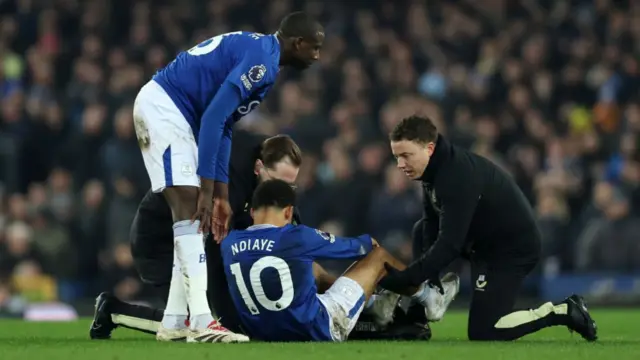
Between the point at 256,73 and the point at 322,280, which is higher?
the point at 256,73

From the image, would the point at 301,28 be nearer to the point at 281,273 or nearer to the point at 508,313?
the point at 281,273

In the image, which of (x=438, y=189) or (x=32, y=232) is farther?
(x=32, y=232)

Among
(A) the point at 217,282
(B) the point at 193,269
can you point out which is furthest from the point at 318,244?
(A) the point at 217,282

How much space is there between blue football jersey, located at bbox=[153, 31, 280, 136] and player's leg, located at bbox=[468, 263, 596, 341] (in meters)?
1.98

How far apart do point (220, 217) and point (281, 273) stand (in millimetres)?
554

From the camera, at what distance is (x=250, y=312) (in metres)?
8.33

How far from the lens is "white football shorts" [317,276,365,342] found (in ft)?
27.5

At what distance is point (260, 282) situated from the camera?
26.8 ft

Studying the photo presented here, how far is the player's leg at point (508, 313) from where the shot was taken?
8719mm

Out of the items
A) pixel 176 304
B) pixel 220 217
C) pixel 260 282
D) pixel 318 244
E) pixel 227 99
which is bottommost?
pixel 176 304

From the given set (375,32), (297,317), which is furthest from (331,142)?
(297,317)

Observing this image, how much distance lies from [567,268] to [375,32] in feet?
15.7

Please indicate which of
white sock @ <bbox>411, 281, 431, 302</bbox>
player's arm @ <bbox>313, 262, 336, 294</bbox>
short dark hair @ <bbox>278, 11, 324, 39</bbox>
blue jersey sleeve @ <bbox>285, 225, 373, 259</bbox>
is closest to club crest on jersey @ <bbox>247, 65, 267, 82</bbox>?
short dark hair @ <bbox>278, 11, 324, 39</bbox>

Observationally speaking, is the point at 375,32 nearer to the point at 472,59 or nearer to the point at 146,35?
A: the point at 472,59
